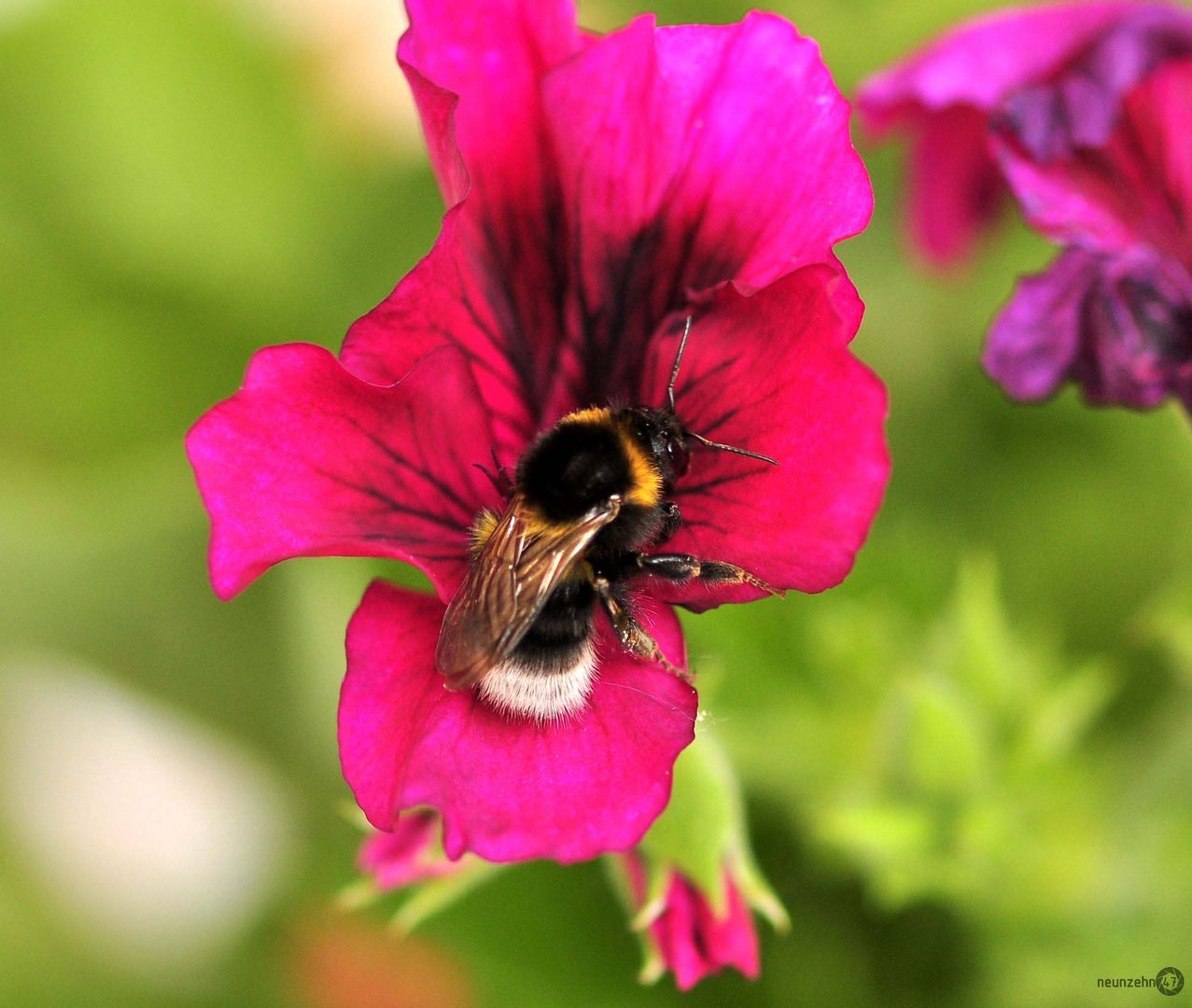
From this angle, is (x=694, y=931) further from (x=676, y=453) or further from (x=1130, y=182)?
(x=1130, y=182)

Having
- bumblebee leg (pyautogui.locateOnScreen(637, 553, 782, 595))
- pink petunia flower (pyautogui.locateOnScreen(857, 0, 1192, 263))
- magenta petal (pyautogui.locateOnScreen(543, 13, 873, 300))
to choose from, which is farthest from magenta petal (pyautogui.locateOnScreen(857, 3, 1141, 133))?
bumblebee leg (pyautogui.locateOnScreen(637, 553, 782, 595))

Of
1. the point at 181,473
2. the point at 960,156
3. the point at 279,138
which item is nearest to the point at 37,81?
the point at 279,138

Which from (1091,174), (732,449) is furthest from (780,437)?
(1091,174)

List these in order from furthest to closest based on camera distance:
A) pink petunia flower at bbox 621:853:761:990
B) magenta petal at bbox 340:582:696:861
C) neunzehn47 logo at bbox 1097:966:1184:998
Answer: neunzehn47 logo at bbox 1097:966:1184:998, pink petunia flower at bbox 621:853:761:990, magenta petal at bbox 340:582:696:861

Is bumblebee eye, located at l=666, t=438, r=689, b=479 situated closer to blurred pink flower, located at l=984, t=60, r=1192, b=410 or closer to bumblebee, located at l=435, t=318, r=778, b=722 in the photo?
bumblebee, located at l=435, t=318, r=778, b=722

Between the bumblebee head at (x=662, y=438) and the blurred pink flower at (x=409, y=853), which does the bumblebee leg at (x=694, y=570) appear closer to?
the bumblebee head at (x=662, y=438)

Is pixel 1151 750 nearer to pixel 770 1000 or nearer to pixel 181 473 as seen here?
pixel 770 1000
